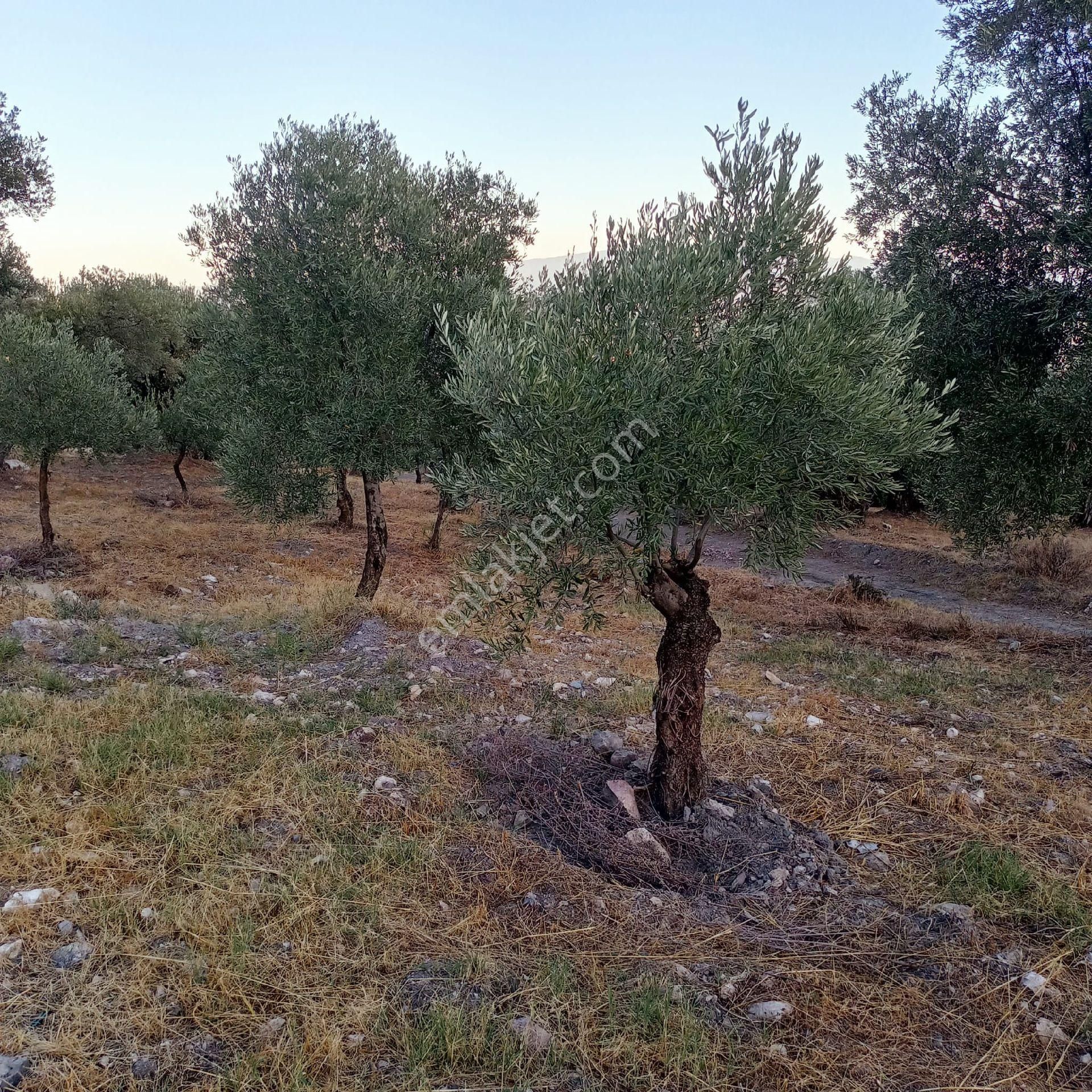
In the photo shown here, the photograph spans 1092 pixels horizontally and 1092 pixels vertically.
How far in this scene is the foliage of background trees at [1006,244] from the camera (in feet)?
35.3

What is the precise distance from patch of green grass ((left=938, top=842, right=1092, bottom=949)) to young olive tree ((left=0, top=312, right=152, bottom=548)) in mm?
22160

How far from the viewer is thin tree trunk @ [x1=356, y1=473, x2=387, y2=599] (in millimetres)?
15211

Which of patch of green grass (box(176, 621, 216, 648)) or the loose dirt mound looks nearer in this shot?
the loose dirt mound

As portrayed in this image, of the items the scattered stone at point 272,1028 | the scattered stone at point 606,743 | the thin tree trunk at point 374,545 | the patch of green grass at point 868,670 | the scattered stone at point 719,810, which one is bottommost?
the scattered stone at point 272,1028

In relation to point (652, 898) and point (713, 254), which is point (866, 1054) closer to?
point (652, 898)

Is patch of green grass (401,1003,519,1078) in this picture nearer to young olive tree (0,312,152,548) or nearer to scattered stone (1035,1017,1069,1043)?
scattered stone (1035,1017,1069,1043)

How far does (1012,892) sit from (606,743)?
3815mm

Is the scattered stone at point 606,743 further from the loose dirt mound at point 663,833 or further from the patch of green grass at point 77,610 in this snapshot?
the patch of green grass at point 77,610

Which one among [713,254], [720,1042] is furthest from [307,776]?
[713,254]

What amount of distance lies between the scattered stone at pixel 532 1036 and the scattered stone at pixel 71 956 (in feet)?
9.00

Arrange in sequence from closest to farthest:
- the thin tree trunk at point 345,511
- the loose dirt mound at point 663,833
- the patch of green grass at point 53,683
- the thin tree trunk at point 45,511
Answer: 1. the loose dirt mound at point 663,833
2. the patch of green grass at point 53,683
3. the thin tree trunk at point 45,511
4. the thin tree trunk at point 345,511

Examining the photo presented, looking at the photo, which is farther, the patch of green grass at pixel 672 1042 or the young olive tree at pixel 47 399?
the young olive tree at pixel 47 399

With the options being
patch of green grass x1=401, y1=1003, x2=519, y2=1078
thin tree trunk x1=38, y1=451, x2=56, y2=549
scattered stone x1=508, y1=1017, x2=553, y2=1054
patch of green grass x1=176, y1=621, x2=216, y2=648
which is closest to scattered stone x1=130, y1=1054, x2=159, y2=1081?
patch of green grass x1=401, y1=1003, x2=519, y2=1078

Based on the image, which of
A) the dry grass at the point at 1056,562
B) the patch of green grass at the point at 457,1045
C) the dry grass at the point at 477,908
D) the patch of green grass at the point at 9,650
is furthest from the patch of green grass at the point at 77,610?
the dry grass at the point at 1056,562
